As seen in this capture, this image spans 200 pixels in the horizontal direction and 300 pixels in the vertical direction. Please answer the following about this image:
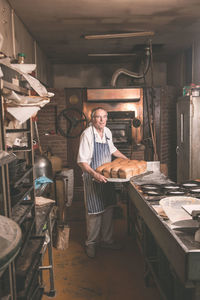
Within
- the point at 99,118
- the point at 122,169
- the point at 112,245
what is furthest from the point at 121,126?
the point at 122,169

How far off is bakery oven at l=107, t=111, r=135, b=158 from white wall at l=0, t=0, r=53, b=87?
176 centimetres

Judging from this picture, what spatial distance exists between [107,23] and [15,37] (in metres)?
1.42

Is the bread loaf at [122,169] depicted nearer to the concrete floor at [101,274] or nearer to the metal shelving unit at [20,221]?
the metal shelving unit at [20,221]

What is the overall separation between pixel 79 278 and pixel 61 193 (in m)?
1.36

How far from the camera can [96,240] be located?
3.29 meters

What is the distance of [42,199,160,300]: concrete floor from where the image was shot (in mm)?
2561

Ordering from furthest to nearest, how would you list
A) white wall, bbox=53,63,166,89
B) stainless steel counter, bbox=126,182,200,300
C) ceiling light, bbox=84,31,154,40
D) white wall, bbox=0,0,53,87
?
white wall, bbox=53,63,166,89
ceiling light, bbox=84,31,154,40
white wall, bbox=0,0,53,87
stainless steel counter, bbox=126,182,200,300

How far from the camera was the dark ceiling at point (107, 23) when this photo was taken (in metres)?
3.40

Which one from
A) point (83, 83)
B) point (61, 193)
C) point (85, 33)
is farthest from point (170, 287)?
point (83, 83)

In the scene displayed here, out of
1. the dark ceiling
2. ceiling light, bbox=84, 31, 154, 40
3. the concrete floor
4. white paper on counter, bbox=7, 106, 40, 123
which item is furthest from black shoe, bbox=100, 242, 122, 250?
ceiling light, bbox=84, 31, 154, 40

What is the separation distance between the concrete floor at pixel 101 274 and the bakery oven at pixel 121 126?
246 cm

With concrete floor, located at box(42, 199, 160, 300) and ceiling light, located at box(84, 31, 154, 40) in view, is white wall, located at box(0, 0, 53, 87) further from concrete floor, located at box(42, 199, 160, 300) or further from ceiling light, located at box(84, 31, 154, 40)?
concrete floor, located at box(42, 199, 160, 300)

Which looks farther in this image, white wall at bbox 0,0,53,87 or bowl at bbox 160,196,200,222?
white wall at bbox 0,0,53,87

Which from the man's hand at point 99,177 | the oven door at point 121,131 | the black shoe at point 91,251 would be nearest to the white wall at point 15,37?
the man's hand at point 99,177
